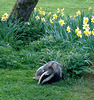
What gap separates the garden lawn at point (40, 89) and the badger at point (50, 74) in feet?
0.32

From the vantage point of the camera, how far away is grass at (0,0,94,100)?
12.8 feet

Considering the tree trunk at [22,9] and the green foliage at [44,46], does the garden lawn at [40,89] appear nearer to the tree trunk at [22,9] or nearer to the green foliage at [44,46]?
the green foliage at [44,46]

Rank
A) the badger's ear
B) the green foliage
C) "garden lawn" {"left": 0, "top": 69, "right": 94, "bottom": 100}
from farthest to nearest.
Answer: the green foliage < the badger's ear < "garden lawn" {"left": 0, "top": 69, "right": 94, "bottom": 100}

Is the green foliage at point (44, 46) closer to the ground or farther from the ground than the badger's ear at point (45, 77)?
farther from the ground

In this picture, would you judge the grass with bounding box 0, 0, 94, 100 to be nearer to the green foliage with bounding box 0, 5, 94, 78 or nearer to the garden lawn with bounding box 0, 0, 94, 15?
the green foliage with bounding box 0, 5, 94, 78

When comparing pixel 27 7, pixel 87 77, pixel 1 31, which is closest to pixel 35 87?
pixel 87 77

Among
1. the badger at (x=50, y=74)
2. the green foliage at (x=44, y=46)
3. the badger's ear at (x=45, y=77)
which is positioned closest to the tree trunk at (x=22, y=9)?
the green foliage at (x=44, y=46)

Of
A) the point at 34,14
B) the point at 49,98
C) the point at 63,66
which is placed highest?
the point at 34,14

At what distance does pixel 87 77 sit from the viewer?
4.57m

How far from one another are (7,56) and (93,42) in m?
2.15

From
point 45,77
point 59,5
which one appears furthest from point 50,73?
point 59,5

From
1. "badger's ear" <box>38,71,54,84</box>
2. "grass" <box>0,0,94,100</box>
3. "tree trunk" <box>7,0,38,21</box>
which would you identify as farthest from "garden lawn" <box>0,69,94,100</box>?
"tree trunk" <box>7,0,38,21</box>

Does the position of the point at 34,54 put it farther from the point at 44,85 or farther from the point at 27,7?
the point at 27,7

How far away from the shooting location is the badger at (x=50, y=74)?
4.17 metres
